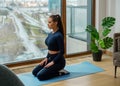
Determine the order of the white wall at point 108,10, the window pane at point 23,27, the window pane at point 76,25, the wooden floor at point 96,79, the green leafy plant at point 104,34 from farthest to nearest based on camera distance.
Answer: the window pane at point 76,25, the white wall at point 108,10, the green leafy plant at point 104,34, the window pane at point 23,27, the wooden floor at point 96,79

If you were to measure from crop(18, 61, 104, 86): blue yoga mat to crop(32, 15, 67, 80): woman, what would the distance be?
106 millimetres

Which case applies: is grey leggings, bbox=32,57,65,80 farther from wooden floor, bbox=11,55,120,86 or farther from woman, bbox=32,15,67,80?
wooden floor, bbox=11,55,120,86

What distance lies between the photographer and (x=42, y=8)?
178 inches

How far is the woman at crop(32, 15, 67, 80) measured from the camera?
3564mm

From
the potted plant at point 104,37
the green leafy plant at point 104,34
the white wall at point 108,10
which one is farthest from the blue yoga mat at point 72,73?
the white wall at point 108,10

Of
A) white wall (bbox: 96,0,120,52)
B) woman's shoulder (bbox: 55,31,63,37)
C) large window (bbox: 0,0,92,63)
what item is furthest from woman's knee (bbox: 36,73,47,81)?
white wall (bbox: 96,0,120,52)

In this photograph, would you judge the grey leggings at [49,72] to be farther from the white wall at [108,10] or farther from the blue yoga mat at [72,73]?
the white wall at [108,10]

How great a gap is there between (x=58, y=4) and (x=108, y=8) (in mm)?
1119

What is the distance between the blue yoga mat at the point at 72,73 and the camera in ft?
11.5

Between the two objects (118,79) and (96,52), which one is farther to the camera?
(96,52)

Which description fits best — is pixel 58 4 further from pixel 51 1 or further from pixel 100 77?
pixel 100 77

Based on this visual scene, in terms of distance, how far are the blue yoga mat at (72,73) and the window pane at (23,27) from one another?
27.5 inches

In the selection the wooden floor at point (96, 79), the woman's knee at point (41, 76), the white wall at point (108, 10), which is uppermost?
the white wall at point (108, 10)

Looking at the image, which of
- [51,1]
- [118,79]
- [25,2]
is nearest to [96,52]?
[118,79]
